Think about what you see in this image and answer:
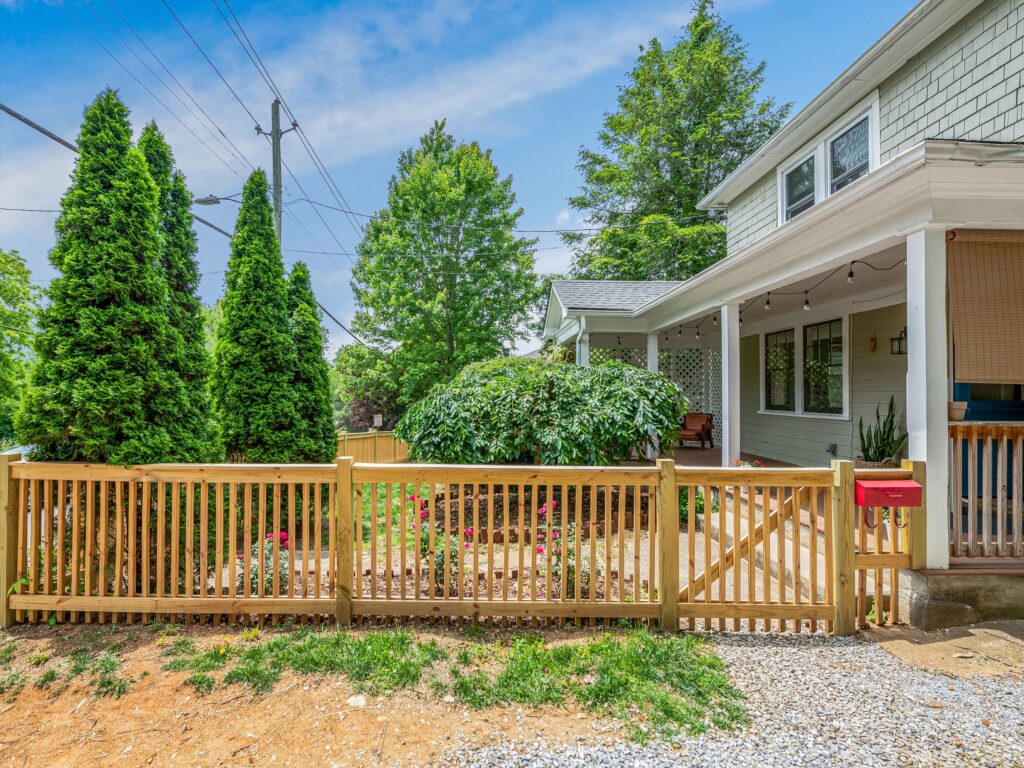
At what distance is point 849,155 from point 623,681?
277 inches

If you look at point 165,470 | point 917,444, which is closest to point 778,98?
point 917,444

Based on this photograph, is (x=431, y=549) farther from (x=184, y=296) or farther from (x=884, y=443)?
(x=884, y=443)

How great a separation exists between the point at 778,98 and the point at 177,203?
20842 millimetres

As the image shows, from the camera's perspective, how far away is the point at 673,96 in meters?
18.3

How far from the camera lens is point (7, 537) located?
3.13 m

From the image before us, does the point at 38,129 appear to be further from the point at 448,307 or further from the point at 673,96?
the point at 673,96

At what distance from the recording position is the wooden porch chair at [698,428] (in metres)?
9.26

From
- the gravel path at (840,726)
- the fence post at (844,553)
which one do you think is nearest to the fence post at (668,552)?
the gravel path at (840,726)

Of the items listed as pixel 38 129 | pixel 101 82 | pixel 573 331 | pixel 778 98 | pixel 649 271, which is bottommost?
pixel 573 331

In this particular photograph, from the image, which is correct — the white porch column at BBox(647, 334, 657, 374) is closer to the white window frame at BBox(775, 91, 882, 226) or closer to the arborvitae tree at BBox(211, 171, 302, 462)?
the white window frame at BBox(775, 91, 882, 226)

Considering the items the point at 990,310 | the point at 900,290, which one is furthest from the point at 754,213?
the point at 990,310

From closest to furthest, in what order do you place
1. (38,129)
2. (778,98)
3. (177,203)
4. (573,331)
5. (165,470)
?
→ (165,470) → (177,203) → (38,129) → (573,331) → (778,98)

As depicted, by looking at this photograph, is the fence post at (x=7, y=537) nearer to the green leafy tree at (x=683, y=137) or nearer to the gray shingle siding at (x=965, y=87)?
the gray shingle siding at (x=965, y=87)

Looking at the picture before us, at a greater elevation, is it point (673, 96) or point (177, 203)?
point (673, 96)
